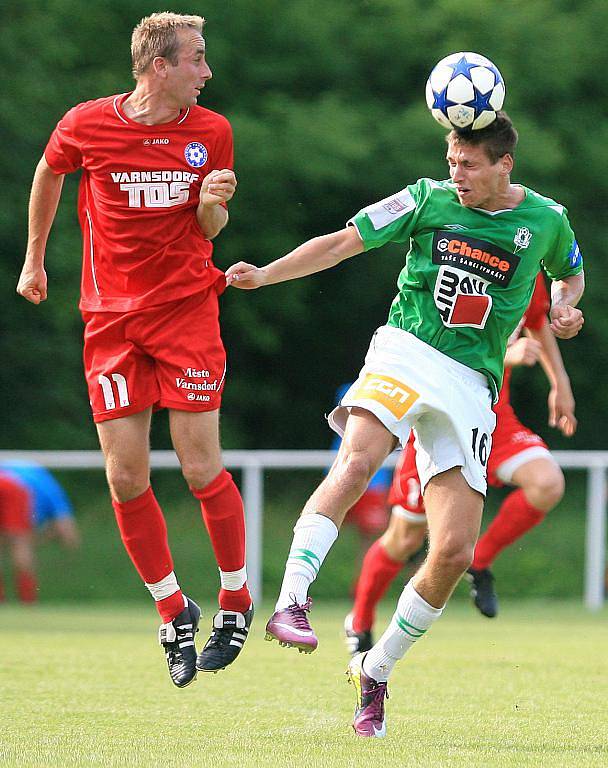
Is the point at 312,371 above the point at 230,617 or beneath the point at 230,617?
beneath

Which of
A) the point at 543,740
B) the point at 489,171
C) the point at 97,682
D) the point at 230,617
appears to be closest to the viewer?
the point at 543,740

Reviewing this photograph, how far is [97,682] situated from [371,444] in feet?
7.03

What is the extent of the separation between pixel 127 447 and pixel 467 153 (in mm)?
1734

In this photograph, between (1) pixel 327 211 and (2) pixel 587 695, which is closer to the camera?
(2) pixel 587 695

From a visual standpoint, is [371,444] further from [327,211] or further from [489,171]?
[327,211]

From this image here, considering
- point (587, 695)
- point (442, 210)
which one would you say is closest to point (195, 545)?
point (587, 695)

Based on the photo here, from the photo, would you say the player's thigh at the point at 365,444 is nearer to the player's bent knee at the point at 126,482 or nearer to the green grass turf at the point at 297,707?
the green grass turf at the point at 297,707

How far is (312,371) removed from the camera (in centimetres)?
2003

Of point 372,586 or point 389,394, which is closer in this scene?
point 389,394

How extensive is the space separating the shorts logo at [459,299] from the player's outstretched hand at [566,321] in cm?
29

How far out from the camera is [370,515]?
14156mm

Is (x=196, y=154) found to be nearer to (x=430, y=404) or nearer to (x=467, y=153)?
(x=467, y=153)

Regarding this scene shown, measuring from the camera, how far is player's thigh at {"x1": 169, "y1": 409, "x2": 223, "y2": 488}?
5535mm

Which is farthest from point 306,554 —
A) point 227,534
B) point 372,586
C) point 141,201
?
point 372,586
